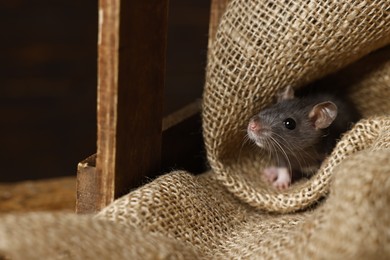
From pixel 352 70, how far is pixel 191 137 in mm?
544

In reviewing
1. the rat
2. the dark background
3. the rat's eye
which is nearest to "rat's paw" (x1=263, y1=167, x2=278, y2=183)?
the rat

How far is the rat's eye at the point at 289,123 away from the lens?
198cm

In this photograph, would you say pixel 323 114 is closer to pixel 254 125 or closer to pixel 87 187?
pixel 254 125

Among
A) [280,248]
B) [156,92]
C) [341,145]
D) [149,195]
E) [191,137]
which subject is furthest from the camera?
[191,137]

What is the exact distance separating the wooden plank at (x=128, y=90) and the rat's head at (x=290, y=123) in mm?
390

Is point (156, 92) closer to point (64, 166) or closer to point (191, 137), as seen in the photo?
point (191, 137)

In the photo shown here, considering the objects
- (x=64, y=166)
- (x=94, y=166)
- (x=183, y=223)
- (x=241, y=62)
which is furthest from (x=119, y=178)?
(x=64, y=166)

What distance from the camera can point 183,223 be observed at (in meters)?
1.45

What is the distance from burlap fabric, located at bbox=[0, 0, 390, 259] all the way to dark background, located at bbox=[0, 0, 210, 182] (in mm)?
2290

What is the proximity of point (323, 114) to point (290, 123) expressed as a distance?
0.12m

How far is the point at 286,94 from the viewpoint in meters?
1.86

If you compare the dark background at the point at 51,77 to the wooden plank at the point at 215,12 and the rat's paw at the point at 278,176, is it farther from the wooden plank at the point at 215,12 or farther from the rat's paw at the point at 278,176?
the rat's paw at the point at 278,176

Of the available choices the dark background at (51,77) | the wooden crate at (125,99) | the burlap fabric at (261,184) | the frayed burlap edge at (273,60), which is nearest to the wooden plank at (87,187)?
the wooden crate at (125,99)

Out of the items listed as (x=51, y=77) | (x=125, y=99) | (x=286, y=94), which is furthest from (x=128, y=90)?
(x=51, y=77)
